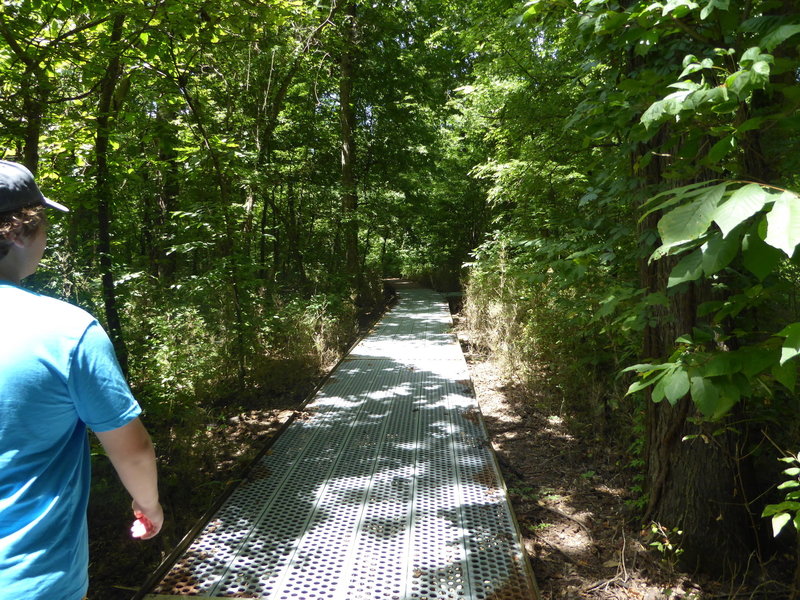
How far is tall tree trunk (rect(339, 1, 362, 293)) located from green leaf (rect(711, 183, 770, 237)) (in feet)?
30.1

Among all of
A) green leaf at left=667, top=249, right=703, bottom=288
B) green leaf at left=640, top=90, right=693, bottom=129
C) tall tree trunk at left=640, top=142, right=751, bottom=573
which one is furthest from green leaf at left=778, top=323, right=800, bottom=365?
tall tree trunk at left=640, top=142, right=751, bottom=573

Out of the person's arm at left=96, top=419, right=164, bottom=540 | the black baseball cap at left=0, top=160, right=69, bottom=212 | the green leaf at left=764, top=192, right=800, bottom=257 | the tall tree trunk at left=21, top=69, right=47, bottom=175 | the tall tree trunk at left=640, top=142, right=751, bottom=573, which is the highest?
the tall tree trunk at left=21, top=69, right=47, bottom=175

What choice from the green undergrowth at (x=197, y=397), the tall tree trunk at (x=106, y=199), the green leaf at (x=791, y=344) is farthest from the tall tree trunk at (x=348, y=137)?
the green leaf at (x=791, y=344)

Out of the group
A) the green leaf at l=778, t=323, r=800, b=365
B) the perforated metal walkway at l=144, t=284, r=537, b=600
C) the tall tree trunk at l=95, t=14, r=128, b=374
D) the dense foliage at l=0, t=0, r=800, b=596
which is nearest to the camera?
the green leaf at l=778, t=323, r=800, b=365

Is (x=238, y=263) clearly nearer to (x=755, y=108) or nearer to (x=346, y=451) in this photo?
(x=346, y=451)

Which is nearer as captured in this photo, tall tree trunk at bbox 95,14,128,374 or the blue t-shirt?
the blue t-shirt

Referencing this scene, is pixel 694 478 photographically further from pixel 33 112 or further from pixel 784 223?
pixel 33 112

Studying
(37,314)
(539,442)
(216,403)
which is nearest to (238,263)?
(216,403)

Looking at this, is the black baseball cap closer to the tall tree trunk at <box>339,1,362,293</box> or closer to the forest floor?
the forest floor

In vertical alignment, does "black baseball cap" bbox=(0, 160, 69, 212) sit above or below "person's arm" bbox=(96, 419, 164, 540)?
above

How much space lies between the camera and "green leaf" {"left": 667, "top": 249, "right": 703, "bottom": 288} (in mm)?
1208

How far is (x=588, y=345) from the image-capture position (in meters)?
4.84

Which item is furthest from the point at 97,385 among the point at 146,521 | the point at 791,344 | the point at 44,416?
the point at 791,344

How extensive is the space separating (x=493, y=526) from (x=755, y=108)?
2.53m
